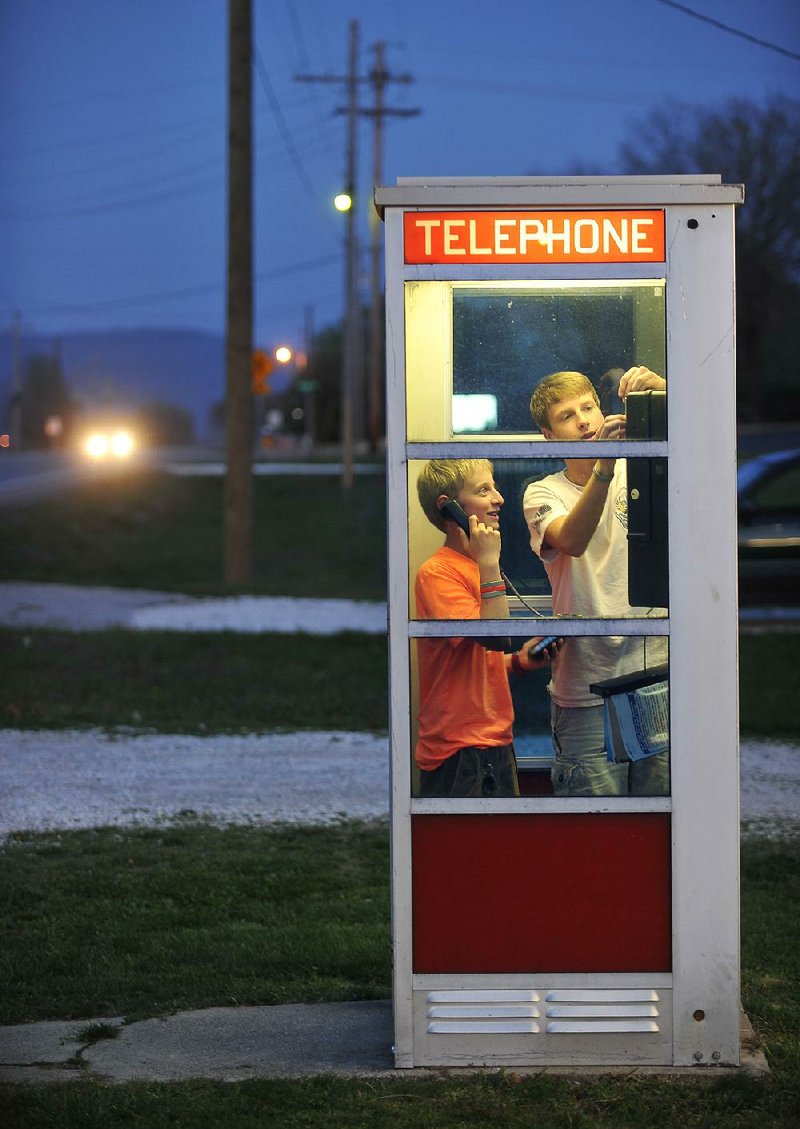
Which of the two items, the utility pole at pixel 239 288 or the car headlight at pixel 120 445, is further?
the car headlight at pixel 120 445

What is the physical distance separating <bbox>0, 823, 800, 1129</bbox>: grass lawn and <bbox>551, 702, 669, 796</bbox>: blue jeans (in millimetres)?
789

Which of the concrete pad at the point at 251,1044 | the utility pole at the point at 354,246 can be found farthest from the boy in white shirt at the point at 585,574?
the utility pole at the point at 354,246

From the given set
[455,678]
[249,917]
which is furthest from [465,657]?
[249,917]

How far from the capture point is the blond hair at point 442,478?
4.10m

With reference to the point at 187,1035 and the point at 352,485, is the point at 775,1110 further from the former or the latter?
the point at 352,485

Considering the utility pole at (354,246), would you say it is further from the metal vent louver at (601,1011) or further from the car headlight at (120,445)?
the metal vent louver at (601,1011)

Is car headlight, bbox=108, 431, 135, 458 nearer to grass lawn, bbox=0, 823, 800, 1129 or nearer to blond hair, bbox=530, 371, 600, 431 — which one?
grass lawn, bbox=0, 823, 800, 1129

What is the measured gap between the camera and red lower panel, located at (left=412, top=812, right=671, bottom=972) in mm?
4094

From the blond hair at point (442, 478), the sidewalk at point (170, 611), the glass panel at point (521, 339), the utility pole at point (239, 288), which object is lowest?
the sidewalk at point (170, 611)

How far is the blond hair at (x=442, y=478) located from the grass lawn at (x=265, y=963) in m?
1.59

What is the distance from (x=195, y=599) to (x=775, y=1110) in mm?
12628

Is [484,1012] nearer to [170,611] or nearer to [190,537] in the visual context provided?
[170,611]

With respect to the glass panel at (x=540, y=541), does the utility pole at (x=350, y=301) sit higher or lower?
higher

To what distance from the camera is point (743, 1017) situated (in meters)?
4.57
